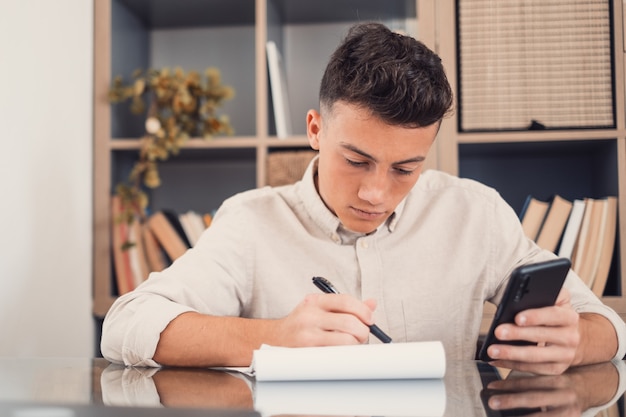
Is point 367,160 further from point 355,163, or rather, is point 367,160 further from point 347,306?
point 347,306

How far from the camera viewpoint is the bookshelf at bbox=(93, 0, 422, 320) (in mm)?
Result: 2148

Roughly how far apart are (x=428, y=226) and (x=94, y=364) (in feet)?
2.34

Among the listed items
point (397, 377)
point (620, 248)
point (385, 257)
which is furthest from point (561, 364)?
point (620, 248)

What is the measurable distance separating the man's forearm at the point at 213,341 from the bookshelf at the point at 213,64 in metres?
1.10

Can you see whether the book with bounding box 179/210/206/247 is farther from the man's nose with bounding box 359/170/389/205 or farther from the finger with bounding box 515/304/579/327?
the finger with bounding box 515/304/579/327

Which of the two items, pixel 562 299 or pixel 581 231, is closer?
pixel 562 299

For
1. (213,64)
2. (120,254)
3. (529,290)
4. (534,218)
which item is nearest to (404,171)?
(529,290)

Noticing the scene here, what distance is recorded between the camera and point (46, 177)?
5.92 feet

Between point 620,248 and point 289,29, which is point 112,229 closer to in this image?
point 289,29

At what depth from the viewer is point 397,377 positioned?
83 cm

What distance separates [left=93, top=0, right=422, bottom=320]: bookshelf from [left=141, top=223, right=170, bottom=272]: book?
11 centimetres

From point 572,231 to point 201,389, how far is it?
4.94 ft

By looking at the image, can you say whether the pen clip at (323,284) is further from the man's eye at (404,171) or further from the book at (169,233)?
the book at (169,233)

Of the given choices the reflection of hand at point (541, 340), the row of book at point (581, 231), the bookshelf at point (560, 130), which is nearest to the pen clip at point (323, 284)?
the reflection of hand at point (541, 340)
